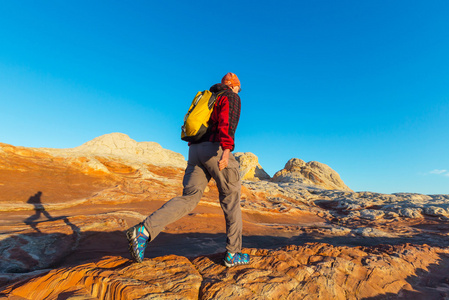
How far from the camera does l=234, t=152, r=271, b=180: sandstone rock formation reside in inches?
1455

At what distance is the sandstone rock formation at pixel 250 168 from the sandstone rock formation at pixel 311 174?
3818 millimetres

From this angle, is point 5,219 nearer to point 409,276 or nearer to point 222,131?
point 222,131

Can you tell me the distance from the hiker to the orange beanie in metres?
0.22

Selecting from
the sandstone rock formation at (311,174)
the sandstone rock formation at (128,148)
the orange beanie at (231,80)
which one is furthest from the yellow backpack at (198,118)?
the sandstone rock formation at (311,174)

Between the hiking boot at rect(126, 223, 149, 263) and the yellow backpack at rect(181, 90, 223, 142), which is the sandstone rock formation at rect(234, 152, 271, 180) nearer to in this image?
the yellow backpack at rect(181, 90, 223, 142)

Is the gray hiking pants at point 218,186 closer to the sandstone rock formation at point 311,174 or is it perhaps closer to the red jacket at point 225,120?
the red jacket at point 225,120

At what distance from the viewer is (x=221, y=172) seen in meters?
2.56

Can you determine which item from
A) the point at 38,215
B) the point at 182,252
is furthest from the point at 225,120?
the point at 38,215

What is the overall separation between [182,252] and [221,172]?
270 cm

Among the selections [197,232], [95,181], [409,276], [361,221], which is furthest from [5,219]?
[361,221]

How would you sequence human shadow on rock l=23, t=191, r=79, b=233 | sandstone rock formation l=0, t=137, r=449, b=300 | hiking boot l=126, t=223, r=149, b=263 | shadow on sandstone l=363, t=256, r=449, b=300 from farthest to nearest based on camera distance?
human shadow on rock l=23, t=191, r=79, b=233 → shadow on sandstone l=363, t=256, r=449, b=300 → hiking boot l=126, t=223, r=149, b=263 → sandstone rock formation l=0, t=137, r=449, b=300

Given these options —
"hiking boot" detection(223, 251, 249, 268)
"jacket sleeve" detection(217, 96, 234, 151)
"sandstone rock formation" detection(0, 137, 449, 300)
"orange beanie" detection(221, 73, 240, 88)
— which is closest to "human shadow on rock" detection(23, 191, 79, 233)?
"sandstone rock formation" detection(0, 137, 449, 300)

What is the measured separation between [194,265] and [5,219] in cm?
615

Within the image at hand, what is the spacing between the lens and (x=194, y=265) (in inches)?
101
